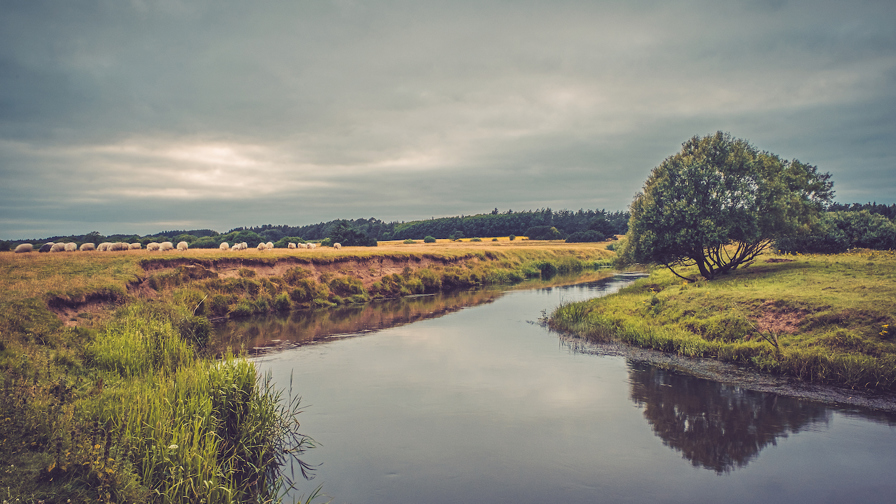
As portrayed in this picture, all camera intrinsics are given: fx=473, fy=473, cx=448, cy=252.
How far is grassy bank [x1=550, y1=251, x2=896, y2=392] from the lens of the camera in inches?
566

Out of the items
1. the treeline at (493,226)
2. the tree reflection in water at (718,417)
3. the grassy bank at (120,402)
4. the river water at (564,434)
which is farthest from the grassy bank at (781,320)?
the treeline at (493,226)

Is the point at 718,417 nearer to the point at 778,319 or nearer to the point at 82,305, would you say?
the point at 778,319

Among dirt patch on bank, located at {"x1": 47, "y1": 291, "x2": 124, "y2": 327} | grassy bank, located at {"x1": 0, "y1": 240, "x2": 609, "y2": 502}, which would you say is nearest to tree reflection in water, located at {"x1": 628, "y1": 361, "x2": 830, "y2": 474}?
grassy bank, located at {"x1": 0, "y1": 240, "x2": 609, "y2": 502}

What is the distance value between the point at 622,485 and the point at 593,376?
297 inches

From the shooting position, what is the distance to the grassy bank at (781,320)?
14.4 meters

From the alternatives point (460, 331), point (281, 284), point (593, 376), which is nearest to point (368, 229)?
point (281, 284)

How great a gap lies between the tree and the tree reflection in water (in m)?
12.8

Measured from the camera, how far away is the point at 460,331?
2633 centimetres

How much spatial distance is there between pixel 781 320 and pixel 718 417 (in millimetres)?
7142

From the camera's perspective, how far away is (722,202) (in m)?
26.0

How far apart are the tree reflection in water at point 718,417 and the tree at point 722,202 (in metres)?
12.8

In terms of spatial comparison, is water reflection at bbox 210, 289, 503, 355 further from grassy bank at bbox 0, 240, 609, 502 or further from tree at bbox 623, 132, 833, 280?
tree at bbox 623, 132, 833, 280

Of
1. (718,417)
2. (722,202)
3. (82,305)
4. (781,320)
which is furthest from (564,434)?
(82,305)

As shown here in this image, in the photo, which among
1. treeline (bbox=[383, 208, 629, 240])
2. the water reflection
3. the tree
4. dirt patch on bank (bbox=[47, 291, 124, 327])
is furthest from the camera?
treeline (bbox=[383, 208, 629, 240])
